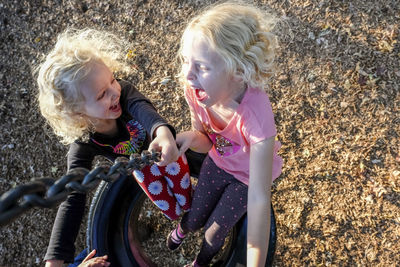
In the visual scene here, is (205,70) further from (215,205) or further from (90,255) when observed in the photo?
(90,255)

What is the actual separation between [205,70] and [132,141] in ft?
2.13

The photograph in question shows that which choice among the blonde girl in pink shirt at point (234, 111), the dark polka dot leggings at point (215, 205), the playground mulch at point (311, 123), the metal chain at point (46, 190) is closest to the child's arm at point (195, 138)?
the blonde girl in pink shirt at point (234, 111)

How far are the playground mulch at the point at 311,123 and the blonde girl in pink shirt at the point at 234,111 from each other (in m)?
0.87

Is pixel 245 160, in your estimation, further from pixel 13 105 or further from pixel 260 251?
pixel 13 105

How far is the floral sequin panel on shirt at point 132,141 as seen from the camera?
196cm

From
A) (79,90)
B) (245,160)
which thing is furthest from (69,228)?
(245,160)

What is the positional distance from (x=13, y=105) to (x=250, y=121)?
2.81 meters

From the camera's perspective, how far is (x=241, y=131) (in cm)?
175

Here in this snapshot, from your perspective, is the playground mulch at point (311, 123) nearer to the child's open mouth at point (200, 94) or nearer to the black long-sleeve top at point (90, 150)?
the black long-sleeve top at point (90, 150)

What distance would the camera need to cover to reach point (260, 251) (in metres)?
1.79

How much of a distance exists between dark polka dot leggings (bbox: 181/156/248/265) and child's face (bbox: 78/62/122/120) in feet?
2.22

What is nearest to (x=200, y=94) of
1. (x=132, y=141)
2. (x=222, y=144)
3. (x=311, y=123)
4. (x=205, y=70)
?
(x=205, y=70)

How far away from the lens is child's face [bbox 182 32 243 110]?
1.53m

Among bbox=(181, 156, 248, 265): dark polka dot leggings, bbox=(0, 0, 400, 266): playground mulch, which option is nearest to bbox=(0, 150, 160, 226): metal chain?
bbox=(181, 156, 248, 265): dark polka dot leggings
